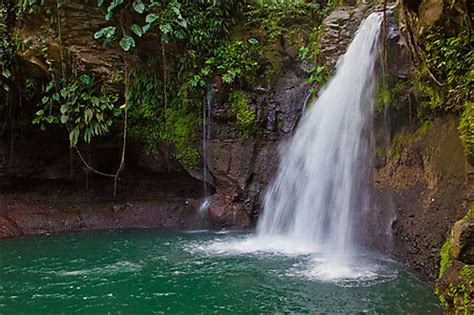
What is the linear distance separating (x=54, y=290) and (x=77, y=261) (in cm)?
154

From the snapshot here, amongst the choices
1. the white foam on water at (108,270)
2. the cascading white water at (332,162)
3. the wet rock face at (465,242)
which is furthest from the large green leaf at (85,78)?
the wet rock face at (465,242)

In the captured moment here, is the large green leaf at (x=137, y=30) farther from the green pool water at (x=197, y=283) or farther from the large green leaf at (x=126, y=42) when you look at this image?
the green pool water at (x=197, y=283)

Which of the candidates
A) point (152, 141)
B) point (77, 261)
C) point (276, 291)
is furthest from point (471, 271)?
point (152, 141)

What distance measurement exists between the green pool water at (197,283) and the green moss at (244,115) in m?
2.55

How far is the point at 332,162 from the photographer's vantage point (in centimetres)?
780

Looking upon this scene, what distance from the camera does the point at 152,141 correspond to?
10.1 m

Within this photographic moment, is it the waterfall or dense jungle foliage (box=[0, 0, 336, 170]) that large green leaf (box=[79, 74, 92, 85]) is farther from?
the waterfall

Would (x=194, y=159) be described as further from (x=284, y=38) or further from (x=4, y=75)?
(x=4, y=75)

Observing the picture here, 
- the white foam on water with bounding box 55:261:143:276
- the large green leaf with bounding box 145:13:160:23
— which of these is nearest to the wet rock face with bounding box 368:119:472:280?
the white foam on water with bounding box 55:261:143:276

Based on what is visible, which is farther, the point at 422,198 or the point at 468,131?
the point at 422,198

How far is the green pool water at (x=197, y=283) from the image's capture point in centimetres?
473

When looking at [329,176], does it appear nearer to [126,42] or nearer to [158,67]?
[158,67]

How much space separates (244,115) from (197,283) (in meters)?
4.48

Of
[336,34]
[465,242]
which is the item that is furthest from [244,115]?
[465,242]
